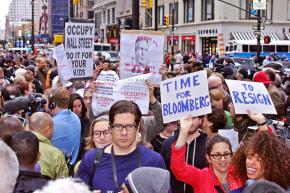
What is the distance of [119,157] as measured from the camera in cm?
400

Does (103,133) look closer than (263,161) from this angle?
No

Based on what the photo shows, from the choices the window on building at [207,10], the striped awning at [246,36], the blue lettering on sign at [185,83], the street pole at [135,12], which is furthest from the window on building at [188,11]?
the blue lettering on sign at [185,83]

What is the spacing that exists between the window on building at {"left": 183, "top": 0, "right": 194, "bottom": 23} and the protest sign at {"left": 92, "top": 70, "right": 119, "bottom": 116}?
164ft

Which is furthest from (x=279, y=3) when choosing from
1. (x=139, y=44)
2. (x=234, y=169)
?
(x=234, y=169)

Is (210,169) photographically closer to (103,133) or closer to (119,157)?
(119,157)

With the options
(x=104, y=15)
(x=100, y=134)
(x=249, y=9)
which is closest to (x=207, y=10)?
(x=249, y=9)

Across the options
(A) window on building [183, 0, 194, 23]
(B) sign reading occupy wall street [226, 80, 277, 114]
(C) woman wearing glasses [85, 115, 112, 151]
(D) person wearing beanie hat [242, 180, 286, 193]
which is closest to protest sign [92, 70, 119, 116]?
(C) woman wearing glasses [85, 115, 112, 151]

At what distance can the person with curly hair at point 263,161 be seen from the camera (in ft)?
12.2

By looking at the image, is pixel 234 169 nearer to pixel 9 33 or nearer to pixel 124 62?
pixel 124 62

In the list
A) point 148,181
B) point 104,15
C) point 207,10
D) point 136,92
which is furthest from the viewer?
point 104,15

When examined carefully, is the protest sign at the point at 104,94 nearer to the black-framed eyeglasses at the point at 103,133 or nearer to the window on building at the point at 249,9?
the black-framed eyeglasses at the point at 103,133

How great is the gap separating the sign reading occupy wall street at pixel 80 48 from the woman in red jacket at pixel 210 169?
4612 millimetres

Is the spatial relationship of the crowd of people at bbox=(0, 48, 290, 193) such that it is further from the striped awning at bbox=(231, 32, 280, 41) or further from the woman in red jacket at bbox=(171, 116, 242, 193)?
the striped awning at bbox=(231, 32, 280, 41)

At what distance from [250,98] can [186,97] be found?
2.70ft
